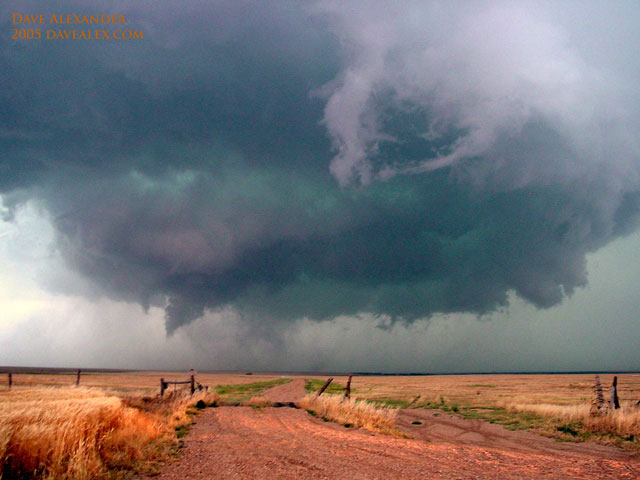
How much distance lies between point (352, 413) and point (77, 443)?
1494 cm

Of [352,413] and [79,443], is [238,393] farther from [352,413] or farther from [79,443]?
[79,443]

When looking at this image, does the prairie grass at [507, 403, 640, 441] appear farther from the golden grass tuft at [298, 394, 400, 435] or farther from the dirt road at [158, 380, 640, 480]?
the golden grass tuft at [298, 394, 400, 435]

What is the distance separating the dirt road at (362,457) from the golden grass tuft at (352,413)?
1363 millimetres

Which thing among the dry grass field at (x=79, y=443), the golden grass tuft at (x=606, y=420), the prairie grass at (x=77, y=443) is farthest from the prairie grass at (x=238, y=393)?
the golden grass tuft at (x=606, y=420)

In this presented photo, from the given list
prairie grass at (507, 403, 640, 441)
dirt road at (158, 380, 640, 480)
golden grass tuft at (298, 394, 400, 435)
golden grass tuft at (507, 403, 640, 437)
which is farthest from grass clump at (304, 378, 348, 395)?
dirt road at (158, 380, 640, 480)

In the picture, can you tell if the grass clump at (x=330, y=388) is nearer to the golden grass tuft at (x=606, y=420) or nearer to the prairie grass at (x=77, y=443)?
the golden grass tuft at (x=606, y=420)

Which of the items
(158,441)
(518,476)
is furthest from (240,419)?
(518,476)

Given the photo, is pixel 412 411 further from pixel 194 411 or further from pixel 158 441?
pixel 158 441

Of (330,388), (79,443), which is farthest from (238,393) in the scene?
(79,443)

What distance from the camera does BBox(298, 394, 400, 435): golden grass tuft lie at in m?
19.8

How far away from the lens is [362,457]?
1213 centimetres

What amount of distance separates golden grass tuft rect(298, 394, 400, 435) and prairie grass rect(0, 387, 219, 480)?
9.54 m

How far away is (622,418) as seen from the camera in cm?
1892

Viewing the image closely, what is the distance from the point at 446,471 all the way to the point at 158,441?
9.16 m
